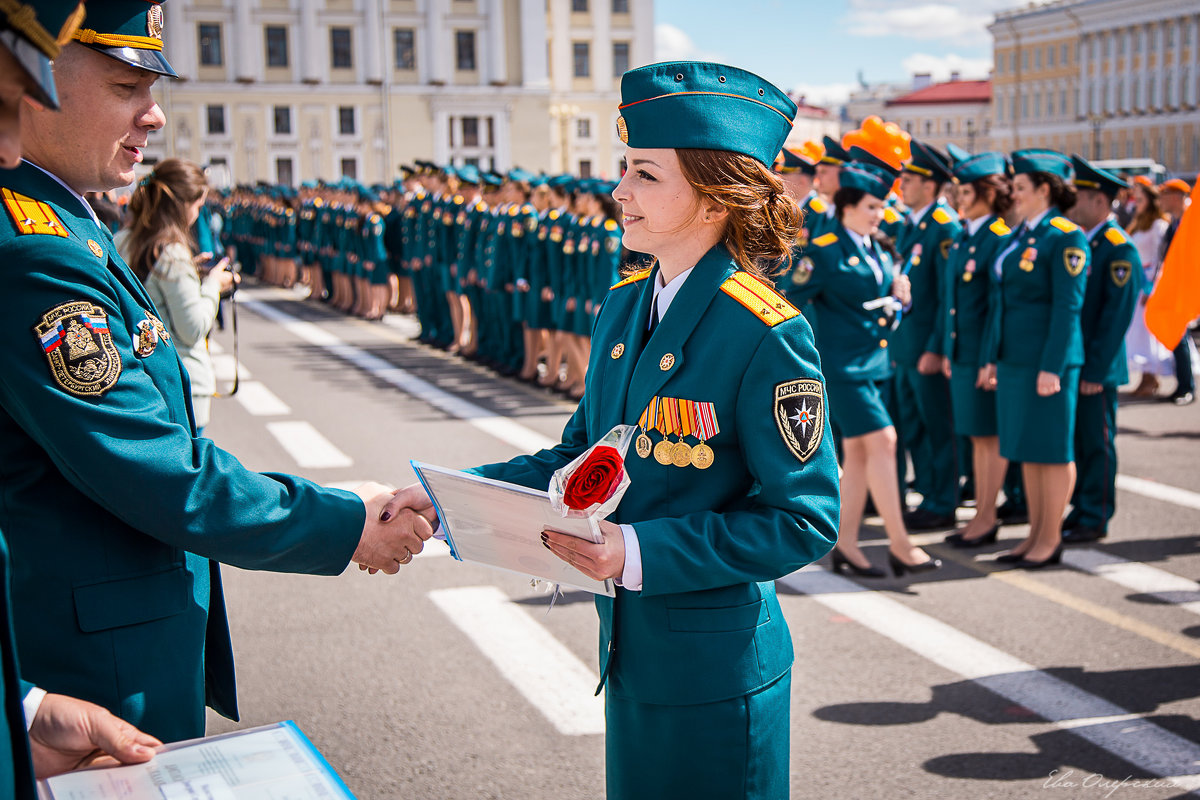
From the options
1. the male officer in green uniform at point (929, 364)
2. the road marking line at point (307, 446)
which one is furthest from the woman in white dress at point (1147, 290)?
the road marking line at point (307, 446)

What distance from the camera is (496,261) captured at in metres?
14.5

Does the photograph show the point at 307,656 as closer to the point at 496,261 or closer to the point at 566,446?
the point at 566,446

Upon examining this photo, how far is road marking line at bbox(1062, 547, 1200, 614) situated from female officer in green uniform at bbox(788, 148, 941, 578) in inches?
49.7

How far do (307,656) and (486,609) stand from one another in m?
1.00

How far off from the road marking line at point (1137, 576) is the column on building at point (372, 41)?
244ft

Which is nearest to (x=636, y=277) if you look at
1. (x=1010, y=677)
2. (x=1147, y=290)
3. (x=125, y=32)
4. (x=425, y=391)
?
(x=125, y=32)

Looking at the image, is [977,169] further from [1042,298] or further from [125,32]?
[125,32]

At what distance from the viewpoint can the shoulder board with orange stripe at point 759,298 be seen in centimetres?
243

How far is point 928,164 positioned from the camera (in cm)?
858

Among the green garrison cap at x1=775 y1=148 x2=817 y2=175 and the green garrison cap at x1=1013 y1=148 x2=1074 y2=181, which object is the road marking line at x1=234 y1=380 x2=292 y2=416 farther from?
the green garrison cap at x1=1013 y1=148 x2=1074 y2=181

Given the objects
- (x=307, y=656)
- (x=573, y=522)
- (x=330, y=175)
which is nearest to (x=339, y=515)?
(x=573, y=522)

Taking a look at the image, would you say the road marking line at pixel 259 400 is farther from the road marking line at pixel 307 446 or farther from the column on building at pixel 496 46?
the column on building at pixel 496 46

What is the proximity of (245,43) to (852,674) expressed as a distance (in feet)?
247

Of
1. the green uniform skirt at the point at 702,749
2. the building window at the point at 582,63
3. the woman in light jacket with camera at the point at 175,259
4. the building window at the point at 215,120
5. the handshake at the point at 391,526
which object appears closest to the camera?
the green uniform skirt at the point at 702,749
